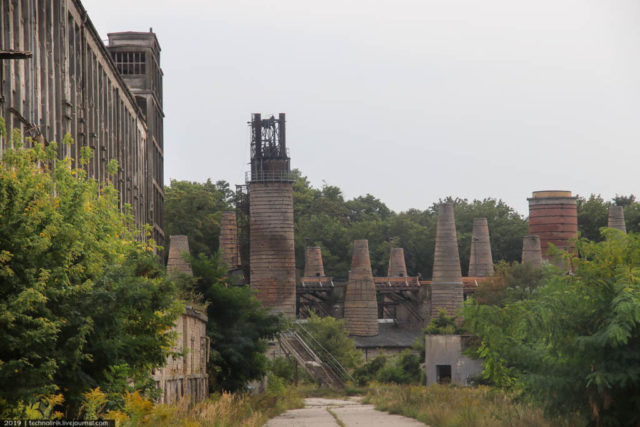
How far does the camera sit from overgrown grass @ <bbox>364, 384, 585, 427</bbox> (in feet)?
60.6

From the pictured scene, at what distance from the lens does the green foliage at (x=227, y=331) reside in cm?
2833

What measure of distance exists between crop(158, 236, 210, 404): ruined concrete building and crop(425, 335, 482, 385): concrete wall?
19825 mm

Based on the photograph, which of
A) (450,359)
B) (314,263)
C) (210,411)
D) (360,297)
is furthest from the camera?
(314,263)

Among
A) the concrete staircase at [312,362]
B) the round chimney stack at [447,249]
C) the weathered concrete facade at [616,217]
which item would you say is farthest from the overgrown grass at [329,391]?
the weathered concrete facade at [616,217]

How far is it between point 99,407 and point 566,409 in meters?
7.42

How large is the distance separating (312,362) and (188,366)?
100.0 ft

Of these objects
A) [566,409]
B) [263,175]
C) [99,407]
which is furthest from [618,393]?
[263,175]

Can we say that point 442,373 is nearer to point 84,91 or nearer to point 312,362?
point 312,362

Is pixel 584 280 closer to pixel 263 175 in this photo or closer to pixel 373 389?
pixel 373 389

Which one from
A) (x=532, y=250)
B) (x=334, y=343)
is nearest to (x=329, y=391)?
(x=334, y=343)

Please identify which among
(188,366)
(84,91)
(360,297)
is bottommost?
(188,366)

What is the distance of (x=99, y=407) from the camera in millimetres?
11406

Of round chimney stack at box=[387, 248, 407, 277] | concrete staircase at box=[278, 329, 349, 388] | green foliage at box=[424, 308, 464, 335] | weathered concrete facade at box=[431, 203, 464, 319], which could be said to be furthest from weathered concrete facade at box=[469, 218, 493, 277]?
concrete staircase at box=[278, 329, 349, 388]

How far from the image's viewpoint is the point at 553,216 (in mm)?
64500
